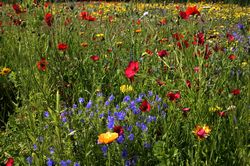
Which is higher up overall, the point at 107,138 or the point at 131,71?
the point at 131,71

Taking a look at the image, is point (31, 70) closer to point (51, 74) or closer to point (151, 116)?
point (51, 74)

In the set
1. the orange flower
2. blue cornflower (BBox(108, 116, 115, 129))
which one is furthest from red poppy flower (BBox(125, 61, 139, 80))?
the orange flower

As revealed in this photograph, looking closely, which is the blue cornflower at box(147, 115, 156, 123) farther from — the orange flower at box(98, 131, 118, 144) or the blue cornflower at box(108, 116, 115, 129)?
the orange flower at box(98, 131, 118, 144)

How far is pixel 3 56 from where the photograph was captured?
3178mm

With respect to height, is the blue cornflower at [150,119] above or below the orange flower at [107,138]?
below

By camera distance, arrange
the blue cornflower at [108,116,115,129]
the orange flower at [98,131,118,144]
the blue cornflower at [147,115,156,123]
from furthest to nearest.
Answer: the blue cornflower at [147,115,156,123]
the blue cornflower at [108,116,115,129]
the orange flower at [98,131,118,144]

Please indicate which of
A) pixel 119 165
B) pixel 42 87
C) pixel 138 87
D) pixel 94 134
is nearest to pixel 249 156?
pixel 119 165

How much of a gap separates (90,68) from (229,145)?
1479 mm

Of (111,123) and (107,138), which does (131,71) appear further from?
(107,138)

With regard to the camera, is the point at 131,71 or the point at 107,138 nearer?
the point at 107,138

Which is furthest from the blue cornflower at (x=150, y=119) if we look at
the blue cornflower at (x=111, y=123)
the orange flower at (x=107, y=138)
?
the orange flower at (x=107, y=138)

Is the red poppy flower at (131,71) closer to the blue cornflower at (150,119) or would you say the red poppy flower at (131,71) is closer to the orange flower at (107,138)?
the blue cornflower at (150,119)

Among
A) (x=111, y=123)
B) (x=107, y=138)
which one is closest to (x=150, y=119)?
(x=111, y=123)

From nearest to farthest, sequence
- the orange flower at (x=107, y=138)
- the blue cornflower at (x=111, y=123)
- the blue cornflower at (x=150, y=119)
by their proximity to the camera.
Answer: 1. the orange flower at (x=107, y=138)
2. the blue cornflower at (x=111, y=123)
3. the blue cornflower at (x=150, y=119)
